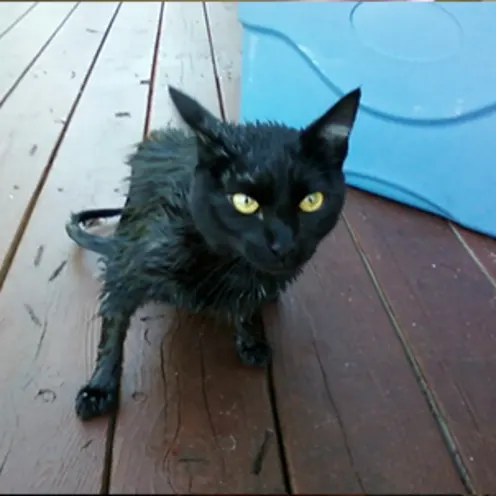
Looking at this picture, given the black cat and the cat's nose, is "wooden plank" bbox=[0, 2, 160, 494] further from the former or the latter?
the cat's nose

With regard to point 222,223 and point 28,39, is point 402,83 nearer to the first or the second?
point 222,223

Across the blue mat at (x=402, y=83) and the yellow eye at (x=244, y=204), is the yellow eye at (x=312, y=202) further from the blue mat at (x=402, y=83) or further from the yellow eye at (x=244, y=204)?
the blue mat at (x=402, y=83)

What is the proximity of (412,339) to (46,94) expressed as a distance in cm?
109

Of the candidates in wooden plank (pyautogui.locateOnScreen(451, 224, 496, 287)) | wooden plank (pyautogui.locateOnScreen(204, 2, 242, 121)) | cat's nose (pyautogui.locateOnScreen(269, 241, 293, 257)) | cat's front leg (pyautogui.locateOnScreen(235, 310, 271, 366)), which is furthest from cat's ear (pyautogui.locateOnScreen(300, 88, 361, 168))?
wooden plank (pyautogui.locateOnScreen(204, 2, 242, 121))

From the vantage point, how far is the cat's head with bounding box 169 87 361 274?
71 centimetres

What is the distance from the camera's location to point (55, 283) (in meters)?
1.00

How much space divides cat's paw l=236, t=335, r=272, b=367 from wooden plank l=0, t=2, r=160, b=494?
0.63 ft

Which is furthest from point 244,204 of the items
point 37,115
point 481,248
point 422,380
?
point 37,115

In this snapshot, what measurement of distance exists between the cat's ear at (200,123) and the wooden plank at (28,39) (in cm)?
97

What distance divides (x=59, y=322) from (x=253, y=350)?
0.87 feet

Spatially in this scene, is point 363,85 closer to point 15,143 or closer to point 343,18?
point 343,18

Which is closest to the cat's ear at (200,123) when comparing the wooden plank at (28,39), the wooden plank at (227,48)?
the wooden plank at (227,48)

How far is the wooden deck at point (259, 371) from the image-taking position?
725mm

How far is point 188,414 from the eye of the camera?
31.4 inches
